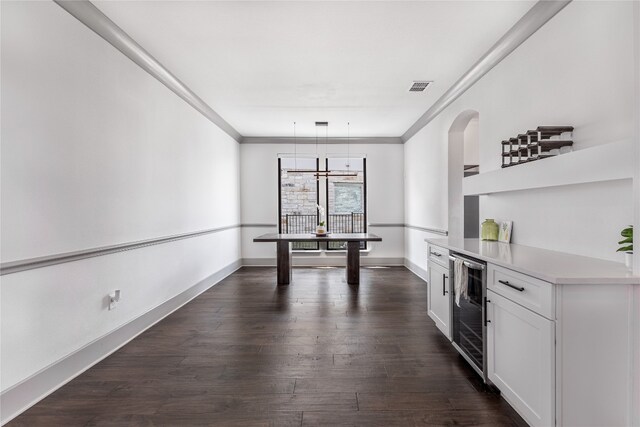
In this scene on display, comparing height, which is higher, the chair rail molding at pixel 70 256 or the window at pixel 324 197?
the window at pixel 324 197

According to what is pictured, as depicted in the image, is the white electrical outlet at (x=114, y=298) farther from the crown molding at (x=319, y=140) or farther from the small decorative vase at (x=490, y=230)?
the crown molding at (x=319, y=140)

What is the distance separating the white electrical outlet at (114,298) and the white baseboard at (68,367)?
0.73ft

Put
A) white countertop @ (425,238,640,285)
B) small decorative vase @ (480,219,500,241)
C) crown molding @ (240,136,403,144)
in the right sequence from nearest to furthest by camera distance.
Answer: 1. white countertop @ (425,238,640,285)
2. small decorative vase @ (480,219,500,241)
3. crown molding @ (240,136,403,144)

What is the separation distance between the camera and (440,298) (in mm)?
3193

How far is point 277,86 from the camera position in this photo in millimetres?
4215

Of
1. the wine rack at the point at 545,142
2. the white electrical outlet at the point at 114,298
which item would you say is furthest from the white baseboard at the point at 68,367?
the wine rack at the point at 545,142

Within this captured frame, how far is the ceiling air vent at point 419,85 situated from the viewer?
13.5 feet

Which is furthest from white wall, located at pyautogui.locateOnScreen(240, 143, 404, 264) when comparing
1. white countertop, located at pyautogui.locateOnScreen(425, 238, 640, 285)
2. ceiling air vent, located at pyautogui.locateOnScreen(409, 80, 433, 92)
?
white countertop, located at pyautogui.locateOnScreen(425, 238, 640, 285)

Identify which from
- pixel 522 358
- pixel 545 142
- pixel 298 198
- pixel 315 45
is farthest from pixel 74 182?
pixel 298 198

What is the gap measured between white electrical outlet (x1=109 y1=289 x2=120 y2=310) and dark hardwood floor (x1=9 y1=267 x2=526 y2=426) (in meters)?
0.40

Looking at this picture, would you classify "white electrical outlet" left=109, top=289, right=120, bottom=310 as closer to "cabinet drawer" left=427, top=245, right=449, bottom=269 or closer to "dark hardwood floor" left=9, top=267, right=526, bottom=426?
"dark hardwood floor" left=9, top=267, right=526, bottom=426

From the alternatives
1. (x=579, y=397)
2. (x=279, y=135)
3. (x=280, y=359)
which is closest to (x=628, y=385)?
(x=579, y=397)

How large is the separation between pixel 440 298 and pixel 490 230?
805 mm

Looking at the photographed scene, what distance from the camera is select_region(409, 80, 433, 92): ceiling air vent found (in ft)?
13.5
